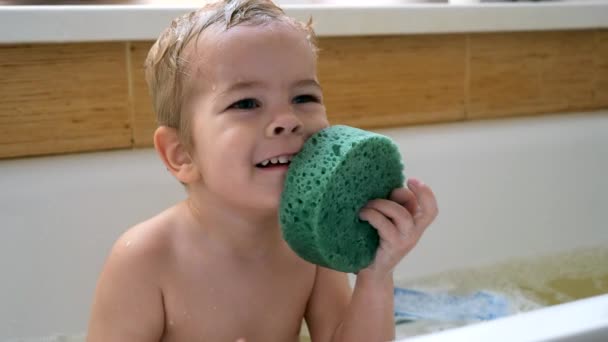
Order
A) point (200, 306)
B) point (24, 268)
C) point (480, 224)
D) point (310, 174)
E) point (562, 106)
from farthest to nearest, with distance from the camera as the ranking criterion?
point (562, 106) < point (480, 224) < point (24, 268) < point (200, 306) < point (310, 174)

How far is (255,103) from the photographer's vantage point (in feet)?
2.70

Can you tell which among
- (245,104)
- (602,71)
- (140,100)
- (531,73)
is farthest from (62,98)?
(602,71)

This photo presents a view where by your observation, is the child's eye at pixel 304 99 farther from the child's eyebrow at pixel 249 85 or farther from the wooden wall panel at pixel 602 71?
the wooden wall panel at pixel 602 71

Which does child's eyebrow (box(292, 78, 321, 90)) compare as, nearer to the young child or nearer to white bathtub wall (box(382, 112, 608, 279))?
the young child

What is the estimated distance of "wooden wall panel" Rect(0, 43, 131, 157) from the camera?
1.26m

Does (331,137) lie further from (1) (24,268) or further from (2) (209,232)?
(1) (24,268)

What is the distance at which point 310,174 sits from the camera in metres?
0.76

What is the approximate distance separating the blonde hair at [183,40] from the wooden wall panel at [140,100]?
402 mm

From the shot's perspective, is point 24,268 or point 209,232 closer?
point 209,232

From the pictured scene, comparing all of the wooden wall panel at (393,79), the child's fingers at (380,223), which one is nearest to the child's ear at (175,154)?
the child's fingers at (380,223)

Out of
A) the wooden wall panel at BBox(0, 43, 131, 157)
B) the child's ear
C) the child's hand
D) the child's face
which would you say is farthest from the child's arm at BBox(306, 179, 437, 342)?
the wooden wall panel at BBox(0, 43, 131, 157)

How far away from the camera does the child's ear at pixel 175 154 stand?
2.97ft

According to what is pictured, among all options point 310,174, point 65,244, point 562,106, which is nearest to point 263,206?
point 310,174

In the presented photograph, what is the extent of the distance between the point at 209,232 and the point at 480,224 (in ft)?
2.56
